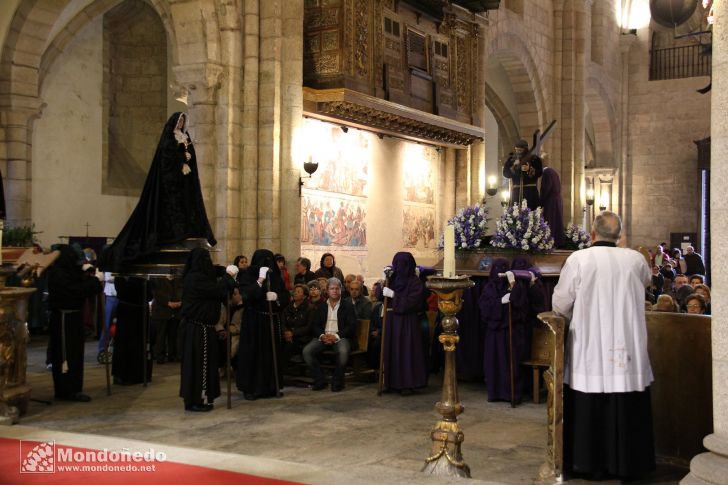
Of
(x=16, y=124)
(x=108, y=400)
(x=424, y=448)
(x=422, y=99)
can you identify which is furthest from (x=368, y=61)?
(x=424, y=448)

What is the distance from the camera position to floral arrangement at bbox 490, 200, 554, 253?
1035 centimetres

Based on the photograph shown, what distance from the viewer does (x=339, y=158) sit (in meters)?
14.4

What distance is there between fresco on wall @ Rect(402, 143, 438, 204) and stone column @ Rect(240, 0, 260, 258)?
4433mm

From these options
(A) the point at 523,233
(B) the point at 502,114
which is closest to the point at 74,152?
(A) the point at 523,233

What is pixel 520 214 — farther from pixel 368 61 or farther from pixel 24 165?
pixel 24 165

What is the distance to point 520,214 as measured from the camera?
10.5 meters

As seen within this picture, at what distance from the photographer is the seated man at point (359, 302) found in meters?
10.5

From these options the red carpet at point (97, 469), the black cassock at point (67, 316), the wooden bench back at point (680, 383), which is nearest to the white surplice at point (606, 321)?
the wooden bench back at point (680, 383)

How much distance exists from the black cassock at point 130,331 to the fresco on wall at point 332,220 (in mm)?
4020

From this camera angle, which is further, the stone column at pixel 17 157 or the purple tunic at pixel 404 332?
the stone column at pixel 17 157

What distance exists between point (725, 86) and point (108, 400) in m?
6.62

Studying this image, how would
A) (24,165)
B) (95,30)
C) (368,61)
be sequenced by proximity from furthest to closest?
(95,30)
(24,165)
(368,61)

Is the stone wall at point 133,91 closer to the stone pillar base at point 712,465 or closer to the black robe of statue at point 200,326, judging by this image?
the black robe of statue at point 200,326

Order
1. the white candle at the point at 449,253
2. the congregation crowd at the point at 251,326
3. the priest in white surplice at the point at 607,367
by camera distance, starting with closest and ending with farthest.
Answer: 1. the priest in white surplice at the point at 607,367
2. the white candle at the point at 449,253
3. the congregation crowd at the point at 251,326
